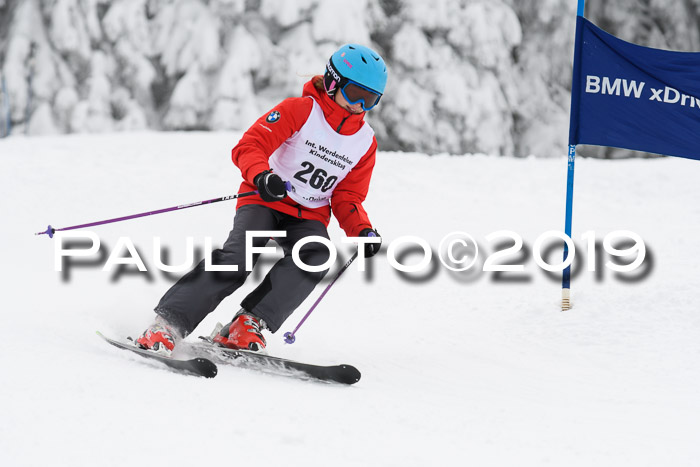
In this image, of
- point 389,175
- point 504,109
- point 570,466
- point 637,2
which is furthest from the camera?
point 637,2

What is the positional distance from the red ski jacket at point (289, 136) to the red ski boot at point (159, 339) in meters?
0.83

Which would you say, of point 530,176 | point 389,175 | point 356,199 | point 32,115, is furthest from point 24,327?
point 32,115

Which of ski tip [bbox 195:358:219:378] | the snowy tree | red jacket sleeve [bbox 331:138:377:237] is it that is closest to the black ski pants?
red jacket sleeve [bbox 331:138:377:237]

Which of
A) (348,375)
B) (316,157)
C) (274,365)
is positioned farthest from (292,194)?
(348,375)

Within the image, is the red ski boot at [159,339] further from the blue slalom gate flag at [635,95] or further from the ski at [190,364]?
the blue slalom gate flag at [635,95]

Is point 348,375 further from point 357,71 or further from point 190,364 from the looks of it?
point 357,71

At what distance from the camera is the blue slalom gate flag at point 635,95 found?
5.06 meters

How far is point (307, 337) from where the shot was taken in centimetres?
473

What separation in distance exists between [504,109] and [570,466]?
13.8m

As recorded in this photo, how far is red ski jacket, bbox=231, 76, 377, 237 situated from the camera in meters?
3.90

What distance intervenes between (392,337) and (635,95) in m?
2.33

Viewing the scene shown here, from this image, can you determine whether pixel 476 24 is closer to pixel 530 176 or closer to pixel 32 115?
pixel 530 176

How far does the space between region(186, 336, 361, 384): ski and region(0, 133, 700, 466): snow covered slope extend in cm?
8

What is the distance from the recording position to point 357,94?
3.91 m
